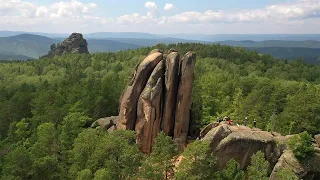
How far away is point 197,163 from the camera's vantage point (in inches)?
1124

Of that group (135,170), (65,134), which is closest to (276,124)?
(135,170)

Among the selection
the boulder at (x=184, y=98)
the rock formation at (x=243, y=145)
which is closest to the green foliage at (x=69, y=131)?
the boulder at (x=184, y=98)

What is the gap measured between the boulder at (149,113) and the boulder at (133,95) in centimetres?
102

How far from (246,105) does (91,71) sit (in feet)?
237

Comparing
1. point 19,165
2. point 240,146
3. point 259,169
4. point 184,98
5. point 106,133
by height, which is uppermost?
point 184,98

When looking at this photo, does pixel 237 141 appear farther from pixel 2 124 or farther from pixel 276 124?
pixel 2 124

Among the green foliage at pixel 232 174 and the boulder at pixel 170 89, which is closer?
the green foliage at pixel 232 174

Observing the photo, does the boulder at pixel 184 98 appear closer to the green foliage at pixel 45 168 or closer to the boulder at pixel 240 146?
the boulder at pixel 240 146

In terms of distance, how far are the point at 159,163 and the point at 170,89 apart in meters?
12.1

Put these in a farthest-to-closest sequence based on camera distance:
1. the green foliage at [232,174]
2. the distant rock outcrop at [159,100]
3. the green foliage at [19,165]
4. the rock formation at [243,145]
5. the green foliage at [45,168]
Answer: the distant rock outcrop at [159,100] < the rock formation at [243,145] < the green foliage at [45,168] < the green foliage at [19,165] < the green foliage at [232,174]

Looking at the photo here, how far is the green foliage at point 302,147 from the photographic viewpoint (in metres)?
31.2

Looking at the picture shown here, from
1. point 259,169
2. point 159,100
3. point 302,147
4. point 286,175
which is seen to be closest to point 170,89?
point 159,100

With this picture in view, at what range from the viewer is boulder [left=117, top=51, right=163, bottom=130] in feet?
136

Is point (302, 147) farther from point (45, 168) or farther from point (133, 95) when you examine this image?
point (45, 168)
